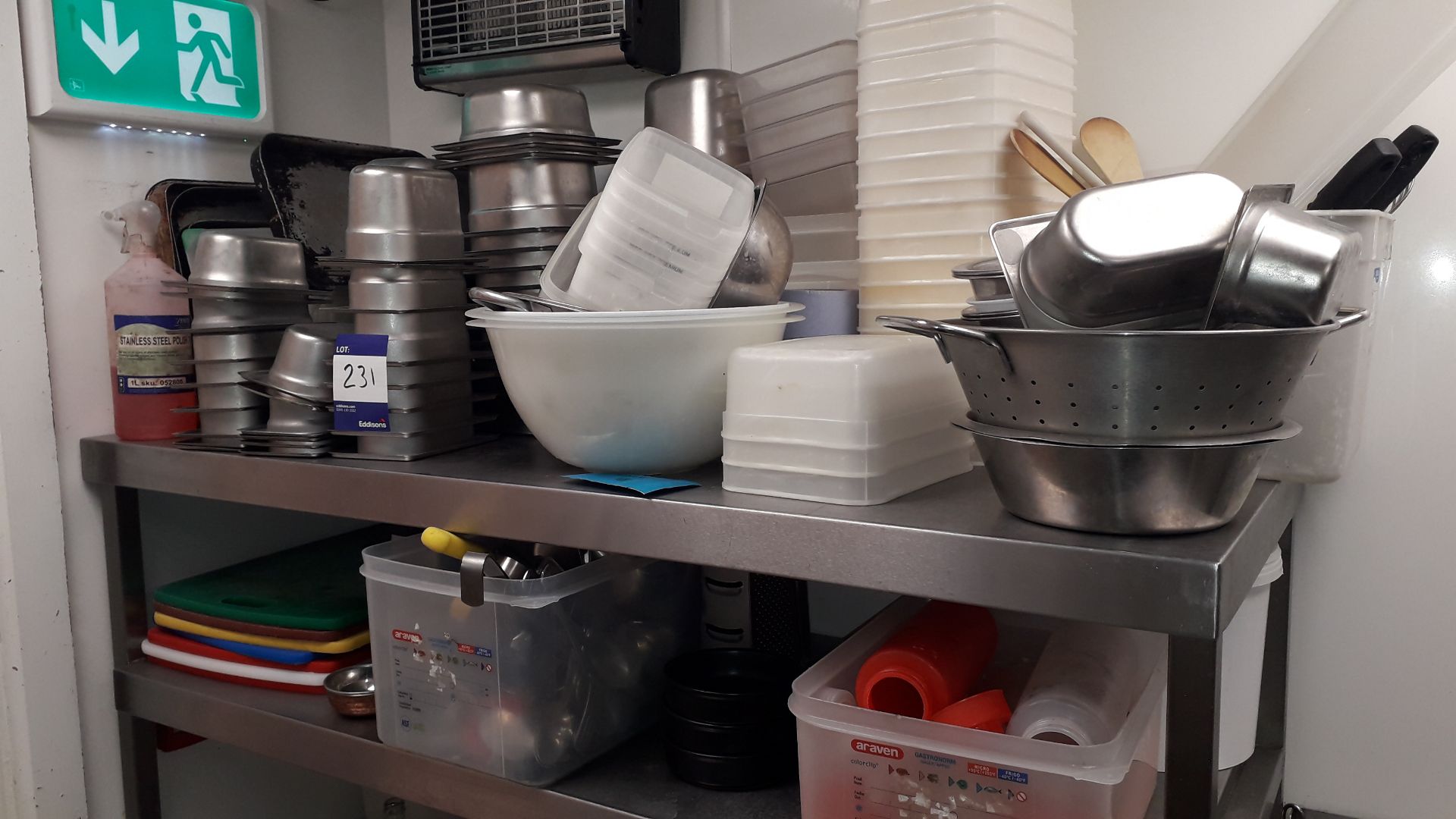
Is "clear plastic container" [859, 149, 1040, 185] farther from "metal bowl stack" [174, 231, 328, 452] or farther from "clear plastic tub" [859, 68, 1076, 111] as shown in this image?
"metal bowl stack" [174, 231, 328, 452]

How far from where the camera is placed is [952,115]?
1.13 metres

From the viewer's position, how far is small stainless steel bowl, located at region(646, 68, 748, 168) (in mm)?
1369

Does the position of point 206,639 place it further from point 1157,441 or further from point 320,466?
point 1157,441

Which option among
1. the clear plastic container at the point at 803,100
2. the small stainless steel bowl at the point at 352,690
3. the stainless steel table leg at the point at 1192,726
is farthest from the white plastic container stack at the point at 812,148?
the small stainless steel bowl at the point at 352,690

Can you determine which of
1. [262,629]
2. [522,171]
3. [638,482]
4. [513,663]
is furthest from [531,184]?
[262,629]

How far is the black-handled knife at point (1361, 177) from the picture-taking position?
965mm

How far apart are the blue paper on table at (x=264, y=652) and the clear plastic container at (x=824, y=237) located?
916mm

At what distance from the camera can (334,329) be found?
136 centimetres

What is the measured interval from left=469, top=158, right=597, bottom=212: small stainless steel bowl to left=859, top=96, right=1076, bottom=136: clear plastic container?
1.41ft

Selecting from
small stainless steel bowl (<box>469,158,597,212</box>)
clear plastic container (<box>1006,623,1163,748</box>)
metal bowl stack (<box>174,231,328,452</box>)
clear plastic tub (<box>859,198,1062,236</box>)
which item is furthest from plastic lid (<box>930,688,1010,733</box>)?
metal bowl stack (<box>174,231,328,452</box>)

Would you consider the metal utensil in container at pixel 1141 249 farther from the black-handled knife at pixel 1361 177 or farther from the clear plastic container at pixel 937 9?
the clear plastic container at pixel 937 9

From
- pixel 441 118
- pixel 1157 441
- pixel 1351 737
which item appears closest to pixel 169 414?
pixel 441 118

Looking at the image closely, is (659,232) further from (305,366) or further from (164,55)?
(164,55)

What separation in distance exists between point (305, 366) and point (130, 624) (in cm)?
58
